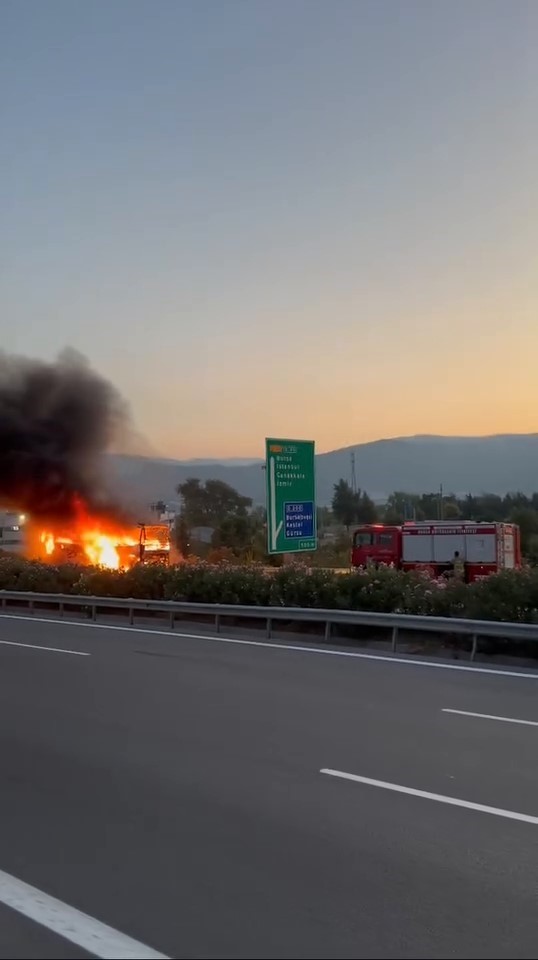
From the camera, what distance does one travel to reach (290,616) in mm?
16125

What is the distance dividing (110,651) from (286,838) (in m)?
9.74

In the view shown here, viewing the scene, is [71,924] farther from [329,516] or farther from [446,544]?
[329,516]

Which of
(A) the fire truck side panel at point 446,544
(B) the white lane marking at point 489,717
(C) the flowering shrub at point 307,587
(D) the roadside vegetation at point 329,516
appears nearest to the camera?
(B) the white lane marking at point 489,717

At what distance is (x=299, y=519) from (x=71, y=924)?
50.5 ft

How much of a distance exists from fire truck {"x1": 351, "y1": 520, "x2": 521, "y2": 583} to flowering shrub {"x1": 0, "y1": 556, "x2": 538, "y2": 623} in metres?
12.3

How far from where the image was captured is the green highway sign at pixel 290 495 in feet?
62.5

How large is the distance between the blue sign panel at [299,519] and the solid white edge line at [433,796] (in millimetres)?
12163

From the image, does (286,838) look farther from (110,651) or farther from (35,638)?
(35,638)

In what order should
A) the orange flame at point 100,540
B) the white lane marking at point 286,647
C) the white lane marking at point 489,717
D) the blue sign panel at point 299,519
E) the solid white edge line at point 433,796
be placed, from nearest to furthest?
the solid white edge line at point 433,796 → the white lane marking at point 489,717 → the white lane marking at point 286,647 → the blue sign panel at point 299,519 → the orange flame at point 100,540

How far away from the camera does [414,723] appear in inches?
358

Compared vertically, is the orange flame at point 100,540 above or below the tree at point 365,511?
below

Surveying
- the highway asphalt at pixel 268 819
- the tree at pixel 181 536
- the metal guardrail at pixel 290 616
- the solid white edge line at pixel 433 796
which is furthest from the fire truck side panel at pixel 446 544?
the solid white edge line at pixel 433 796

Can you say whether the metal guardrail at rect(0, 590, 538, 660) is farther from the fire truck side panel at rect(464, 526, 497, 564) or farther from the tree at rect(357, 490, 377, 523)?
the tree at rect(357, 490, 377, 523)

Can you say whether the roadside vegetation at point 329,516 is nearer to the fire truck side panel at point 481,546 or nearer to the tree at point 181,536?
the tree at point 181,536
